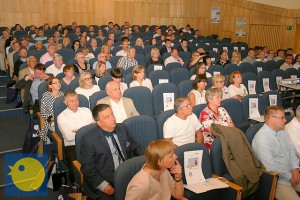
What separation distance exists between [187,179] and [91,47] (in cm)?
765

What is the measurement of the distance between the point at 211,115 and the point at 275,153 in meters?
1.00

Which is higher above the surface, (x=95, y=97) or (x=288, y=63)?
(x=288, y=63)

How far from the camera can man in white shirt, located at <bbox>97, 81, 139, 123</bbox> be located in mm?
4715

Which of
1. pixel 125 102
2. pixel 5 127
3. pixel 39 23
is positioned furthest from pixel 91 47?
pixel 39 23

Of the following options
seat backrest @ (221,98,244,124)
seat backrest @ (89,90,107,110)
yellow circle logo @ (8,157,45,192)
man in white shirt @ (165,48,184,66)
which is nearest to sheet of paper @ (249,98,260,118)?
seat backrest @ (221,98,244,124)

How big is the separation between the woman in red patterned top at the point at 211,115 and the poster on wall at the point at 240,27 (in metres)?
12.2

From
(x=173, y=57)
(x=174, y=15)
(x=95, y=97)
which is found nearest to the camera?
(x=95, y=97)

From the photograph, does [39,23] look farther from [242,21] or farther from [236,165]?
[236,165]

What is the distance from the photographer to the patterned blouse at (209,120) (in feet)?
14.6

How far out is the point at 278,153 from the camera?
12.6 ft

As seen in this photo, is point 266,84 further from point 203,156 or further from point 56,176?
point 56,176

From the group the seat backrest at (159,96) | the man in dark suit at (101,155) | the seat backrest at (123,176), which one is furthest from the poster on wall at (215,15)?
the seat backrest at (123,176)

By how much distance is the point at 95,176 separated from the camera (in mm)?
3316

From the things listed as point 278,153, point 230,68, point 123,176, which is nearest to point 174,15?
point 230,68
